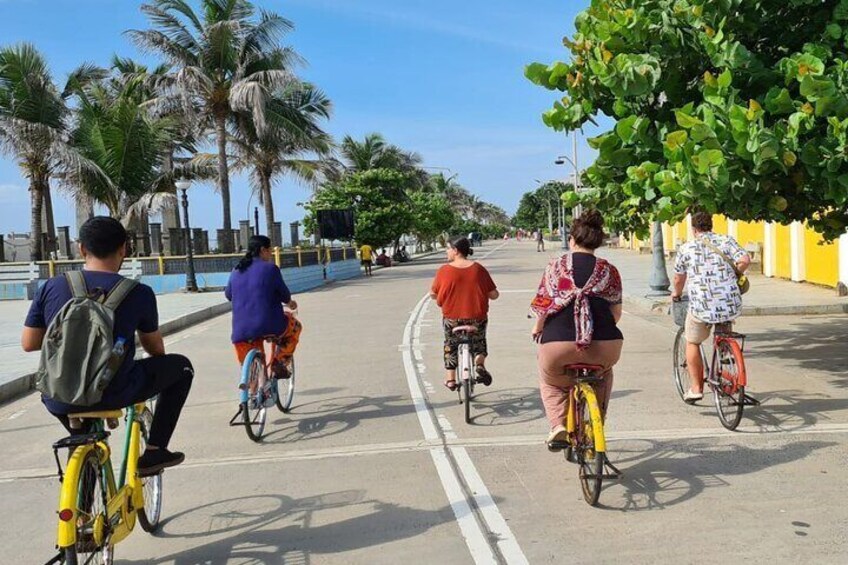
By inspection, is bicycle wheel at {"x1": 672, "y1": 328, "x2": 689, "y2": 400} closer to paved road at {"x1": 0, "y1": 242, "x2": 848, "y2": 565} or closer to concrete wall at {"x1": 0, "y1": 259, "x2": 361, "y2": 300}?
paved road at {"x1": 0, "y1": 242, "x2": 848, "y2": 565}

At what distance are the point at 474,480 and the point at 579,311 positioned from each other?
1.45m

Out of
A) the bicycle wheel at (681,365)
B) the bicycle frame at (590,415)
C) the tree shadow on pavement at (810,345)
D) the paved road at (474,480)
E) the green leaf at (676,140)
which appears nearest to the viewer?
the paved road at (474,480)

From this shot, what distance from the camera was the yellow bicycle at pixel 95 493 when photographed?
3412 mm

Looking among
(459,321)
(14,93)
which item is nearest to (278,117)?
(14,93)

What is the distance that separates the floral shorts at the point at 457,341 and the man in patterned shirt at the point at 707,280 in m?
1.86

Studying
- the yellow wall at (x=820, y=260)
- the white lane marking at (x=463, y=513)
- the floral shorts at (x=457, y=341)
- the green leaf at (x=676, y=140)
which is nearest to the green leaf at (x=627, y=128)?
the green leaf at (x=676, y=140)

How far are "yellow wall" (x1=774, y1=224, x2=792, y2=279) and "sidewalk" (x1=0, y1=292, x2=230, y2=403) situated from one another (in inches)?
606

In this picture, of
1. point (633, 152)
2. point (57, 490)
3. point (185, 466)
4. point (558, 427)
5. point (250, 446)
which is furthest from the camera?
point (633, 152)

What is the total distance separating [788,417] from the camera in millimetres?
6820

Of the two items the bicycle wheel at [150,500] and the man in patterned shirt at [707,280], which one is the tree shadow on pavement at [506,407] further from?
the bicycle wheel at [150,500]

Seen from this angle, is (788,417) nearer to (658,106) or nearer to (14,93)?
(658,106)

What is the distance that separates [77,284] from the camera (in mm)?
3732

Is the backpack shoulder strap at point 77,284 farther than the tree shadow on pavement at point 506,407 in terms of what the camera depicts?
No

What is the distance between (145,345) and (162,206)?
2867cm
